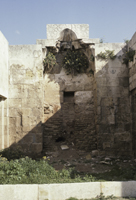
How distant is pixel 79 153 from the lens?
9398 mm

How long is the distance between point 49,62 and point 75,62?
1.23 m

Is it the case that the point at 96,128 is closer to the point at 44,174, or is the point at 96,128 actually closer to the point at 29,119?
the point at 29,119

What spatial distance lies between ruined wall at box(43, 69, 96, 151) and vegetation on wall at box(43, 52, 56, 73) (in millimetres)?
413

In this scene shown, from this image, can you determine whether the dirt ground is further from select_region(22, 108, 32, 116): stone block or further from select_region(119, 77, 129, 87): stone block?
select_region(119, 77, 129, 87): stone block

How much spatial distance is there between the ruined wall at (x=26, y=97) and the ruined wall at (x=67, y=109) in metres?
0.89

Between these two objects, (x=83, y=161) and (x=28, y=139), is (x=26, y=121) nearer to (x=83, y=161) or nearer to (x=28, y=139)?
(x=28, y=139)

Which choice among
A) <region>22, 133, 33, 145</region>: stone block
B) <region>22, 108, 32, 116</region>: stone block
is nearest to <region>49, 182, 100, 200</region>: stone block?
<region>22, 133, 33, 145</region>: stone block

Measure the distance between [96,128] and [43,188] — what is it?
5.05 metres

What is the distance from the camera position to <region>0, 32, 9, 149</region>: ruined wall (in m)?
8.64

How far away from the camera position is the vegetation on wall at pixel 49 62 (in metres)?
10.0

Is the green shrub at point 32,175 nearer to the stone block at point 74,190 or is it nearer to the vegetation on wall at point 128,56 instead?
the stone block at point 74,190

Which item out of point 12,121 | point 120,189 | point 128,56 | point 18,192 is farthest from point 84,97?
point 18,192

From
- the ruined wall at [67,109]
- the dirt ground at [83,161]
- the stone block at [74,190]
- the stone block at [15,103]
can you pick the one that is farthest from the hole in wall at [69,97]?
the stone block at [74,190]

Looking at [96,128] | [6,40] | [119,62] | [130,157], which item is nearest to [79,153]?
[96,128]
